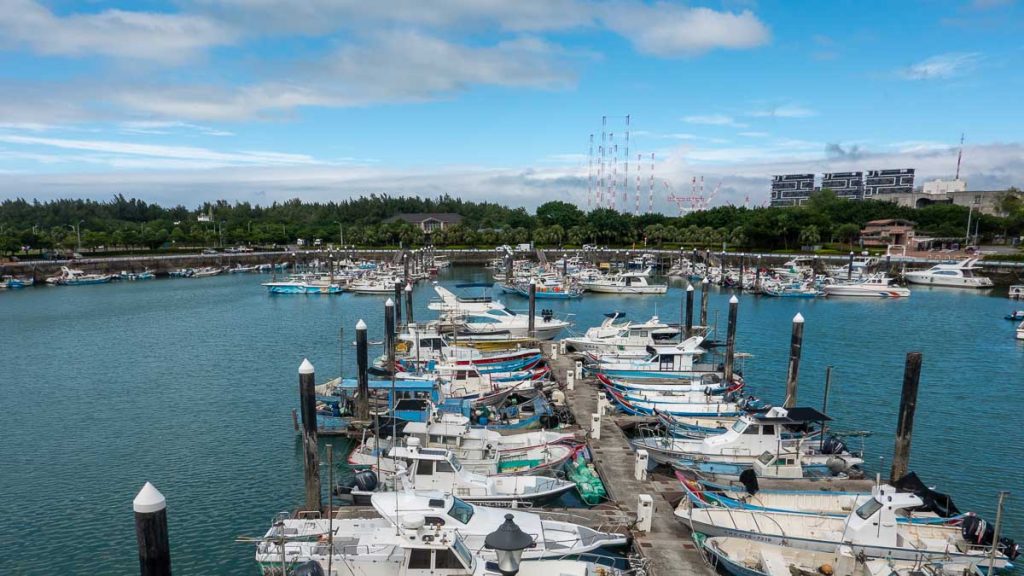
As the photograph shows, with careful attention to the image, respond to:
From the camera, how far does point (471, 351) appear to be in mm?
38938

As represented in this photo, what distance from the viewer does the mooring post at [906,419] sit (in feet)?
75.6

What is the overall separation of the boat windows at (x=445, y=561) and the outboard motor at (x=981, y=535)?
15.3m

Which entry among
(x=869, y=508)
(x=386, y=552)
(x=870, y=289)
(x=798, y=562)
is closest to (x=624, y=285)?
(x=870, y=289)

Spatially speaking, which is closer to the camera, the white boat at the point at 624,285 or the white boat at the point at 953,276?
the white boat at the point at 624,285

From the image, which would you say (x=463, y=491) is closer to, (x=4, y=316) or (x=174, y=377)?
(x=174, y=377)

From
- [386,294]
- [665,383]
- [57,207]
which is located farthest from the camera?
[57,207]

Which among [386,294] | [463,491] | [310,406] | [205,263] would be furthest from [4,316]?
[463,491]

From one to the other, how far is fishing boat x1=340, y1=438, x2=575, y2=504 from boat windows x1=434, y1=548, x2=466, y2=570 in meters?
4.79

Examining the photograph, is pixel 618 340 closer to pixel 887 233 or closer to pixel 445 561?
pixel 445 561

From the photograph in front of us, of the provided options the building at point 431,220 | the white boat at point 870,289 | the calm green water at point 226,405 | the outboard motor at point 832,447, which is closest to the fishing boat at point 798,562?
the outboard motor at point 832,447

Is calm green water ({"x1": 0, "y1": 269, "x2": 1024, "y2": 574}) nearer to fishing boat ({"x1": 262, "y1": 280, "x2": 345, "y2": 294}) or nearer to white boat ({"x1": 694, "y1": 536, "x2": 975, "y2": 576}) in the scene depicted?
white boat ({"x1": 694, "y1": 536, "x2": 975, "y2": 576})

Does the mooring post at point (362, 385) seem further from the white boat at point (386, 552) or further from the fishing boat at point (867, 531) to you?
the fishing boat at point (867, 531)

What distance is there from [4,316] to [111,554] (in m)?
69.6

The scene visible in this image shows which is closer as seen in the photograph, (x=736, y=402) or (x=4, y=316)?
(x=736, y=402)
